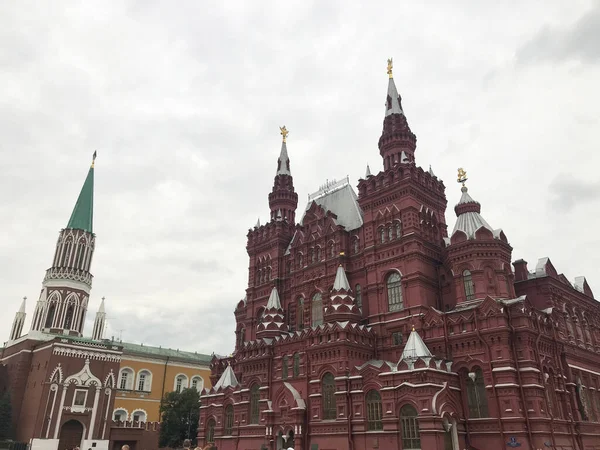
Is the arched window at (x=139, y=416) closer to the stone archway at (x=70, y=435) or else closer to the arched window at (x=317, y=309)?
the stone archway at (x=70, y=435)

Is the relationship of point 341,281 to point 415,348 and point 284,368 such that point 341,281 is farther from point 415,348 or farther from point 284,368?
point 415,348

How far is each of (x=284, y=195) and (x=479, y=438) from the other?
31.3 meters

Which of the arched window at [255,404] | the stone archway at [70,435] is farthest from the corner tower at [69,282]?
the arched window at [255,404]

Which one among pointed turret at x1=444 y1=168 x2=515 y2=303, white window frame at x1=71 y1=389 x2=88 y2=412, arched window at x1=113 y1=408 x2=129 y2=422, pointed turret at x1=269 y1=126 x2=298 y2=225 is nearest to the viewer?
pointed turret at x1=444 y1=168 x2=515 y2=303

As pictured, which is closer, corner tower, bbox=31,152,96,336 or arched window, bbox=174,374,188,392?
corner tower, bbox=31,152,96,336

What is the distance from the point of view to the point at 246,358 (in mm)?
41938

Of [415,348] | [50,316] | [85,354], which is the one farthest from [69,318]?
[415,348]

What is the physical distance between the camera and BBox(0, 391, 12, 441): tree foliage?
5378 cm

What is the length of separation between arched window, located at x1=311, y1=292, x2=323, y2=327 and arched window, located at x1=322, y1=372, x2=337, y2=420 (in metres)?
6.23

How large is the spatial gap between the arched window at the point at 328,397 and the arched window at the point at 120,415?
39.5m

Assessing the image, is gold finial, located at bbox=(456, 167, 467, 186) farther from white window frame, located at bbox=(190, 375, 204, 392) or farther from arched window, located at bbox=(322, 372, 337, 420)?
white window frame, located at bbox=(190, 375, 204, 392)

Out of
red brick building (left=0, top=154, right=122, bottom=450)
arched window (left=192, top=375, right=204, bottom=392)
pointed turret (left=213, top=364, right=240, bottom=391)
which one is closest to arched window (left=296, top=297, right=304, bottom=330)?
pointed turret (left=213, top=364, right=240, bottom=391)

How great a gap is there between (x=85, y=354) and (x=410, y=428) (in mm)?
43420

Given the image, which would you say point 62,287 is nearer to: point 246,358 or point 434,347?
point 246,358
